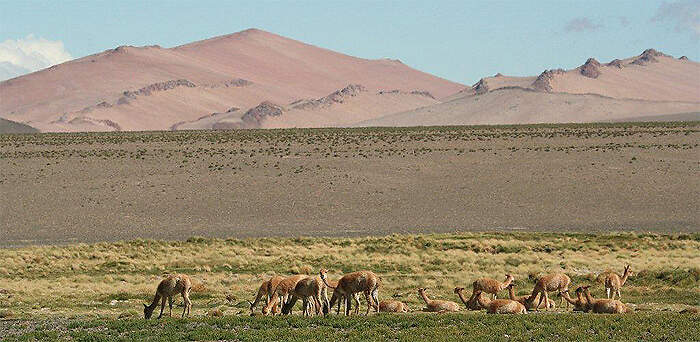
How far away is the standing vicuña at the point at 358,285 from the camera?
19375 millimetres

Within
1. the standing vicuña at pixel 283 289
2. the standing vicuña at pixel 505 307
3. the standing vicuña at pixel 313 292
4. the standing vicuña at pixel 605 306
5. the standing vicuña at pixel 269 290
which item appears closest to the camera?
the standing vicuña at pixel 313 292

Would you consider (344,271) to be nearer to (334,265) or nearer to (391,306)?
(334,265)

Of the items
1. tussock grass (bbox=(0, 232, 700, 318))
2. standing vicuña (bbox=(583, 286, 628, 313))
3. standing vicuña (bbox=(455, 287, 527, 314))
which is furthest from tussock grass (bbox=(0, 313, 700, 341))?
tussock grass (bbox=(0, 232, 700, 318))

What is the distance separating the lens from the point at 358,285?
19500mm

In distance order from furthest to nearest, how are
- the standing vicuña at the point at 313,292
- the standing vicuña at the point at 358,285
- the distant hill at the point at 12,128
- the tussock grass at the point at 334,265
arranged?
the distant hill at the point at 12,128 < the tussock grass at the point at 334,265 < the standing vicuña at the point at 313,292 < the standing vicuña at the point at 358,285

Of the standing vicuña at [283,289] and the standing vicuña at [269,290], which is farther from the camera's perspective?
the standing vicuña at [269,290]

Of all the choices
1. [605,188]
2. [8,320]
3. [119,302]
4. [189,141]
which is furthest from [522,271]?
[189,141]

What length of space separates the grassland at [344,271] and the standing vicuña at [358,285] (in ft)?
1.87

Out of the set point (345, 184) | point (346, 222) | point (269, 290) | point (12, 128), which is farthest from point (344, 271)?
point (12, 128)

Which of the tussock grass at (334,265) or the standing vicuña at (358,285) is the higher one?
the standing vicuña at (358,285)

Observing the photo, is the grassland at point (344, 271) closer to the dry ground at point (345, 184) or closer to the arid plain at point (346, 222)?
the arid plain at point (346, 222)

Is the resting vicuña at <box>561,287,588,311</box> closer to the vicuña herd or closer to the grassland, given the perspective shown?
the vicuña herd

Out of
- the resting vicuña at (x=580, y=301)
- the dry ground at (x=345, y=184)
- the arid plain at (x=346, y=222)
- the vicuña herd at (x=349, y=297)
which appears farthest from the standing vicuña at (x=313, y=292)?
the dry ground at (x=345, y=184)

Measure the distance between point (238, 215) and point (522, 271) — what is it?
1065 inches
